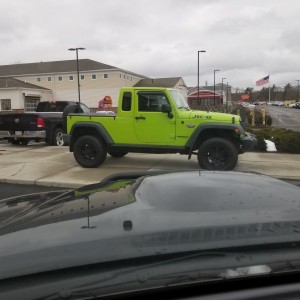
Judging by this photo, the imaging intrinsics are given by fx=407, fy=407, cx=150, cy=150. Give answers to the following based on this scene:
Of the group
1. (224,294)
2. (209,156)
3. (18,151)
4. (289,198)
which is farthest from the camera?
(18,151)

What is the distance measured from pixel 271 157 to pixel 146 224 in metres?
10.7

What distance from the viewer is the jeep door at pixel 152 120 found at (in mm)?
9453

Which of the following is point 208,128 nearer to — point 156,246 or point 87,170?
point 87,170

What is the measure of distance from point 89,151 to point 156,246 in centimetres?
853

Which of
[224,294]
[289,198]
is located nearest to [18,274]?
[224,294]

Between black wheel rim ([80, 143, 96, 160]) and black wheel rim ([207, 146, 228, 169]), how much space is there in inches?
109

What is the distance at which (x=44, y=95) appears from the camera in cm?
6406

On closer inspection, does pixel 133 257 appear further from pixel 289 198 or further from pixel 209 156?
pixel 209 156

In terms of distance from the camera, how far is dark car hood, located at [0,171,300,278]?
150cm

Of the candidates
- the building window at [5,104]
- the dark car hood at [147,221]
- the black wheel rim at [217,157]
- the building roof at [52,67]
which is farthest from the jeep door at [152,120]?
the building roof at [52,67]

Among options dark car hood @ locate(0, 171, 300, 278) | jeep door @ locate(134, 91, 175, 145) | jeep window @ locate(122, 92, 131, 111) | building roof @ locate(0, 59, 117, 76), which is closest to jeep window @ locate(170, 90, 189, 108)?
jeep door @ locate(134, 91, 175, 145)

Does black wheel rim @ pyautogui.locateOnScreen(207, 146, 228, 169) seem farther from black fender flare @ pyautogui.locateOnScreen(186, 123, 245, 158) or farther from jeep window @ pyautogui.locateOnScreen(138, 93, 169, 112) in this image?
jeep window @ pyautogui.locateOnScreen(138, 93, 169, 112)

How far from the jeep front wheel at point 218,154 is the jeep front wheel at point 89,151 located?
7.86 ft

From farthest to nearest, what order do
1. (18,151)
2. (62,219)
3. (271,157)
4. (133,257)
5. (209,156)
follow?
(18,151)
(271,157)
(209,156)
(62,219)
(133,257)
